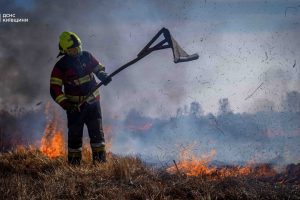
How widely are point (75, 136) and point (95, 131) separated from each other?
394 mm

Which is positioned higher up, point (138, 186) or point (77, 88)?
point (77, 88)

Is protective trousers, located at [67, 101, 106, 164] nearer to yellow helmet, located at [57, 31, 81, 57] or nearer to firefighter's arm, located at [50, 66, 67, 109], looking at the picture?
firefighter's arm, located at [50, 66, 67, 109]

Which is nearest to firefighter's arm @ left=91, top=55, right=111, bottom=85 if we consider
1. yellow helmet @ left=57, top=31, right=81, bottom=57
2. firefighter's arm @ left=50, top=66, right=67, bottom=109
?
yellow helmet @ left=57, top=31, right=81, bottom=57

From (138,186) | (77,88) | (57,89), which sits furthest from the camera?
(77,88)

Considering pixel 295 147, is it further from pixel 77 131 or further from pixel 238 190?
pixel 238 190

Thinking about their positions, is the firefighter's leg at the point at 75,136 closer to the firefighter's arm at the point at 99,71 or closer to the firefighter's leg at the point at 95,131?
the firefighter's leg at the point at 95,131

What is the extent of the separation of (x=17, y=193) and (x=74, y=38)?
141 inches

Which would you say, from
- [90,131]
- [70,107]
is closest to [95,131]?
[90,131]

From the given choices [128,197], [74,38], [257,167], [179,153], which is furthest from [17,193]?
[257,167]

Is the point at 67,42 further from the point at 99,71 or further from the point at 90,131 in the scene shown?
the point at 90,131

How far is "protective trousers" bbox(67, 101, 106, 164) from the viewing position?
24.9 ft

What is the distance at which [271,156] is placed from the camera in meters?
13.1

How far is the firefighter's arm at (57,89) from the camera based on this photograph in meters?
7.31

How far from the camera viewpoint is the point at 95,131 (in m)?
7.71
